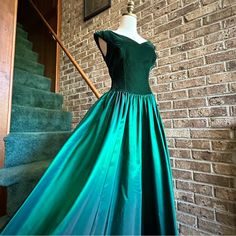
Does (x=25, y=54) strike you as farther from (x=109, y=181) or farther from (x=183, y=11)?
(x=109, y=181)

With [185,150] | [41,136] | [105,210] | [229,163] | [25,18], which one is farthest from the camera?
[25,18]

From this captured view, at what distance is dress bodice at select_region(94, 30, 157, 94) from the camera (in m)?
0.85

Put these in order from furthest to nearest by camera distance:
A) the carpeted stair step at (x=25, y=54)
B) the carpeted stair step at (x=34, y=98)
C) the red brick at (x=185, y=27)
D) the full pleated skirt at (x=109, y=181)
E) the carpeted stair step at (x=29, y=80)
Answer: the carpeted stair step at (x=25, y=54) < the carpeted stair step at (x=29, y=80) < the carpeted stair step at (x=34, y=98) < the red brick at (x=185, y=27) < the full pleated skirt at (x=109, y=181)

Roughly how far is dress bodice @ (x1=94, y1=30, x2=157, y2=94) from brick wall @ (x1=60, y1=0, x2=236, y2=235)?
1.52 feet

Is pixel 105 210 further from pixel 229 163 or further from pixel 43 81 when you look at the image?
pixel 43 81

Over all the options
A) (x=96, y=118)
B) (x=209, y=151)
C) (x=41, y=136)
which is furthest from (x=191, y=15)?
(x=41, y=136)

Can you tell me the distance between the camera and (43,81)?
7.01 feet

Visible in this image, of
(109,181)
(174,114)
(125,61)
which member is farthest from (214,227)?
(125,61)

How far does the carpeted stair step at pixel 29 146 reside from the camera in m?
1.23

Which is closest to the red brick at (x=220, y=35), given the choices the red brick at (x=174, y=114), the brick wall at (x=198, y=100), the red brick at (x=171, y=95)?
the brick wall at (x=198, y=100)

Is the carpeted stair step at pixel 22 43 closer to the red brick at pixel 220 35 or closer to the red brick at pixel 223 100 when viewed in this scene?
the red brick at pixel 220 35

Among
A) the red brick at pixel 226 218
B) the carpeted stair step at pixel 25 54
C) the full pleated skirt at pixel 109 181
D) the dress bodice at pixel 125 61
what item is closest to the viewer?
the full pleated skirt at pixel 109 181

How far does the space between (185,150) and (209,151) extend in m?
0.15

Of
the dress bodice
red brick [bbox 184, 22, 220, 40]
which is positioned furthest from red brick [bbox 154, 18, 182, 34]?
the dress bodice
